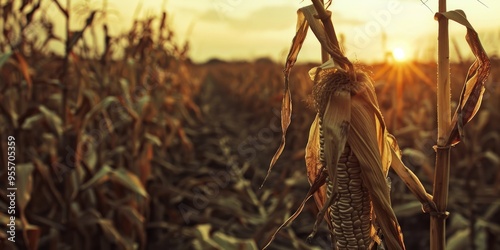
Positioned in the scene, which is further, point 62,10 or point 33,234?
point 62,10

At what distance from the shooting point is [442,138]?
2.63 ft

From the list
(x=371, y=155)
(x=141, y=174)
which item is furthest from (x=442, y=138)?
(x=141, y=174)

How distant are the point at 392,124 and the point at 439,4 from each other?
2805mm

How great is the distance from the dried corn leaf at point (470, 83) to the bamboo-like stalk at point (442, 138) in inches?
0.6

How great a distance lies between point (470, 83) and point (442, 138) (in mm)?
139

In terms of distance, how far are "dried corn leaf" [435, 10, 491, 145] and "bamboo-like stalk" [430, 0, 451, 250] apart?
0.01 metres

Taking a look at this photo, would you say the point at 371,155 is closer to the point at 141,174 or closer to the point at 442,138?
the point at 442,138

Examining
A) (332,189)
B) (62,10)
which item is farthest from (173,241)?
(332,189)

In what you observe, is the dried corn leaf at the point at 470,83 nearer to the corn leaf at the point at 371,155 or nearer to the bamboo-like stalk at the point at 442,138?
the bamboo-like stalk at the point at 442,138

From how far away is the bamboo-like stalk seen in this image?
0.77m

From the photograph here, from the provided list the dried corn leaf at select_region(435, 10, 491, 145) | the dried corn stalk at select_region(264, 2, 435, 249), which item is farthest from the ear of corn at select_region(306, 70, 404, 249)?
A: the dried corn leaf at select_region(435, 10, 491, 145)

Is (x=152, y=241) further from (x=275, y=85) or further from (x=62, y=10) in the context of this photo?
(x=275, y=85)

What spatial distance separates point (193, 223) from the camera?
10.5 feet

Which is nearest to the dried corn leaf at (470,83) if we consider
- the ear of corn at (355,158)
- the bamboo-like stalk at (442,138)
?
the bamboo-like stalk at (442,138)
